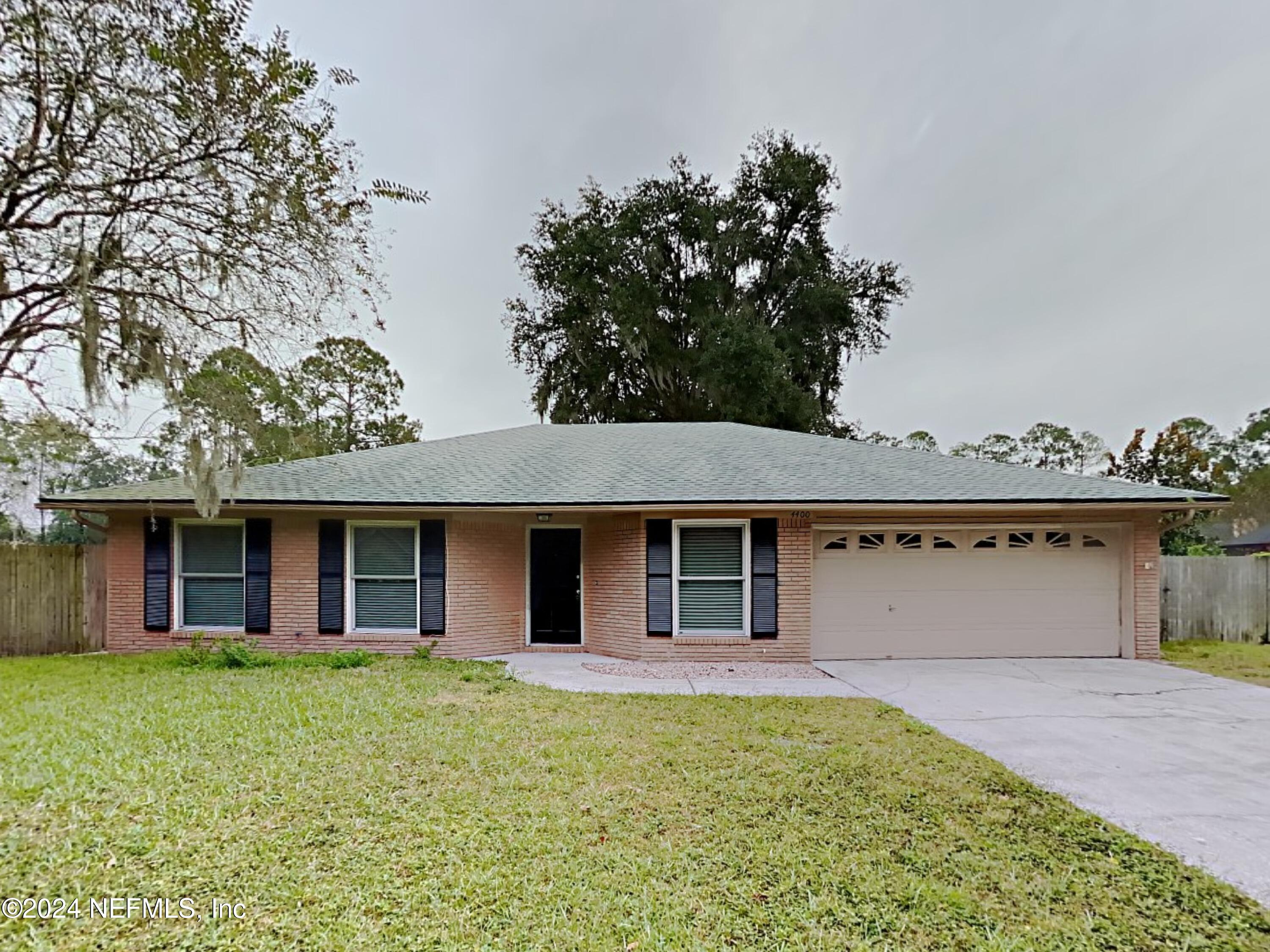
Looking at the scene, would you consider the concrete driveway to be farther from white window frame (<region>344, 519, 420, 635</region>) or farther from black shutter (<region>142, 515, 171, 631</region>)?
black shutter (<region>142, 515, 171, 631</region>)

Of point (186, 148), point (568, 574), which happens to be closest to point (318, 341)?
point (186, 148)

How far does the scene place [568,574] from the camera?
9.60 metres

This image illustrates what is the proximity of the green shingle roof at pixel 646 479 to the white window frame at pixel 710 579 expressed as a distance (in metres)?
0.47

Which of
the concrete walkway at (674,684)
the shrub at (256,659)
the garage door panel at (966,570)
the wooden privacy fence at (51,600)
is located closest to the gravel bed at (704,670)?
the concrete walkway at (674,684)

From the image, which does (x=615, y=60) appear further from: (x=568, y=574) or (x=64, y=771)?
(x=64, y=771)

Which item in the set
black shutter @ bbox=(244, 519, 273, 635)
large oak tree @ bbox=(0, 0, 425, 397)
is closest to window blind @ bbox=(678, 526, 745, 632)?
large oak tree @ bbox=(0, 0, 425, 397)

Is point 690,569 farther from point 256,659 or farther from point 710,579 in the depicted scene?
point 256,659

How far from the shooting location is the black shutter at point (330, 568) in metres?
8.70

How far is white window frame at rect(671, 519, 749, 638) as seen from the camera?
Answer: 8.60 metres

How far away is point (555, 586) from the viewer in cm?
959

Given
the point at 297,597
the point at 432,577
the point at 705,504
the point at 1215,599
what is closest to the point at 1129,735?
the point at 705,504

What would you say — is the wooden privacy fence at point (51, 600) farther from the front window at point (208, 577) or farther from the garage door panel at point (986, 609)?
the garage door panel at point (986, 609)

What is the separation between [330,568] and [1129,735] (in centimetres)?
967

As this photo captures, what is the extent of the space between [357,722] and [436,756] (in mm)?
1206
